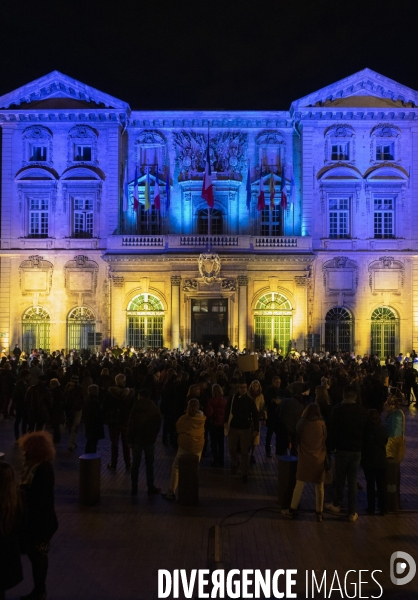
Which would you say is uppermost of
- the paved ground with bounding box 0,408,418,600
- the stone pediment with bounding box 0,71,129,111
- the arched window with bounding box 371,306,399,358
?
the stone pediment with bounding box 0,71,129,111

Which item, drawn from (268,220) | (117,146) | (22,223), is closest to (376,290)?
(268,220)

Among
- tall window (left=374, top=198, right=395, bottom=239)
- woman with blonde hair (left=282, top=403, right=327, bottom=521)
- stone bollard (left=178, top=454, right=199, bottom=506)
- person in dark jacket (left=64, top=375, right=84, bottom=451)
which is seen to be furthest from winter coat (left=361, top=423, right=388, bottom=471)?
tall window (left=374, top=198, right=395, bottom=239)

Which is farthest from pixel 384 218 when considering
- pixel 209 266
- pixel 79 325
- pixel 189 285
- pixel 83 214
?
pixel 79 325

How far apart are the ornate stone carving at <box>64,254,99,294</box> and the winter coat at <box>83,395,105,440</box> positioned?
85.1ft

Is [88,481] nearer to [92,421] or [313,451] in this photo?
[92,421]

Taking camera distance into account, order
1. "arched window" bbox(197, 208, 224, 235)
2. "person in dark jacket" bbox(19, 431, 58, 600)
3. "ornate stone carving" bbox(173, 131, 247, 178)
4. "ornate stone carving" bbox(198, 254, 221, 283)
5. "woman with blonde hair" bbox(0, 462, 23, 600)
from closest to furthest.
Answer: "woman with blonde hair" bbox(0, 462, 23, 600) < "person in dark jacket" bbox(19, 431, 58, 600) < "ornate stone carving" bbox(198, 254, 221, 283) < "arched window" bbox(197, 208, 224, 235) < "ornate stone carving" bbox(173, 131, 247, 178)

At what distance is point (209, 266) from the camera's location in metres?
35.9

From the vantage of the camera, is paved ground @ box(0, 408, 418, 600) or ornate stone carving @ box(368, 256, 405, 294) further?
ornate stone carving @ box(368, 256, 405, 294)

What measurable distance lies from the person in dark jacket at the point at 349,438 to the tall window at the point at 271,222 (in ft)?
98.0

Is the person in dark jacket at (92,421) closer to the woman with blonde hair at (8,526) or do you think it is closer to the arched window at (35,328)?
the woman with blonde hair at (8,526)

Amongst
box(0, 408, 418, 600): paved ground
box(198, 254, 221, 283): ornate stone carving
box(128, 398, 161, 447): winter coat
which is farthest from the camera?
box(198, 254, 221, 283): ornate stone carving

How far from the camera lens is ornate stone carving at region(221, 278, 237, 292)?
36812mm

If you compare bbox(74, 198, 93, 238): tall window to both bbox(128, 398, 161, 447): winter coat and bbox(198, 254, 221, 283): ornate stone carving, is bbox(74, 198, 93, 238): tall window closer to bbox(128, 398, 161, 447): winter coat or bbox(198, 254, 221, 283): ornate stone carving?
bbox(198, 254, 221, 283): ornate stone carving

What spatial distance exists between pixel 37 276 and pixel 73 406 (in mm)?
24718
